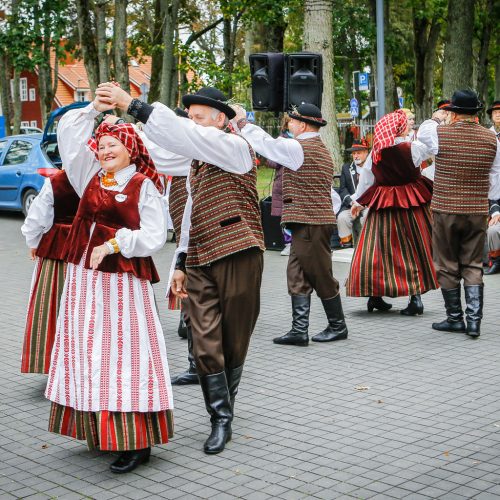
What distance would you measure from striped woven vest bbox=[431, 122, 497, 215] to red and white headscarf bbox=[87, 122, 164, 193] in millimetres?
3560

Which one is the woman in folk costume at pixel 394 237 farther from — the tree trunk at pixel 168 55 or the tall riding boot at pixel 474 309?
the tree trunk at pixel 168 55

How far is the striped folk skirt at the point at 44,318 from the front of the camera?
6.77m

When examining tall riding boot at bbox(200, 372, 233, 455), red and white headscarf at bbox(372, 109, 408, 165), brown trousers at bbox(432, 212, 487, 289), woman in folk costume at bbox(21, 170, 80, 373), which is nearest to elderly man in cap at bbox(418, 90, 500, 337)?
brown trousers at bbox(432, 212, 487, 289)

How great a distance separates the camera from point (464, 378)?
7109 mm

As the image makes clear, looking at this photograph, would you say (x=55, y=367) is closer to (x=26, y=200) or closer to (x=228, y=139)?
(x=228, y=139)

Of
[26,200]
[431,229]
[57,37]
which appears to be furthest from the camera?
[57,37]

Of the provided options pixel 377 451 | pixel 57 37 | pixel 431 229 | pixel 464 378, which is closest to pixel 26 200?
pixel 57 37

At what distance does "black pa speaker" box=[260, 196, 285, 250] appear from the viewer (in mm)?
14883

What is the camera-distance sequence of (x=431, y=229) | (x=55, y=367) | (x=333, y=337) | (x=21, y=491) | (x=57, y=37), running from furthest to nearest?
(x=57, y=37), (x=431, y=229), (x=333, y=337), (x=55, y=367), (x=21, y=491)

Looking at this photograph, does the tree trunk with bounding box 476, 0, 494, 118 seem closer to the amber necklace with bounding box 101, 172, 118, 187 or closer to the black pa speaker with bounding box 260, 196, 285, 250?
the black pa speaker with bounding box 260, 196, 285, 250

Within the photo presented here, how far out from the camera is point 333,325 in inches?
333

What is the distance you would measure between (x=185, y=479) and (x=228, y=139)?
1689 mm

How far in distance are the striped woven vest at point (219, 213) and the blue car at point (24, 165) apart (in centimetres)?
1363

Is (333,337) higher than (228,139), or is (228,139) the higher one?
(228,139)
